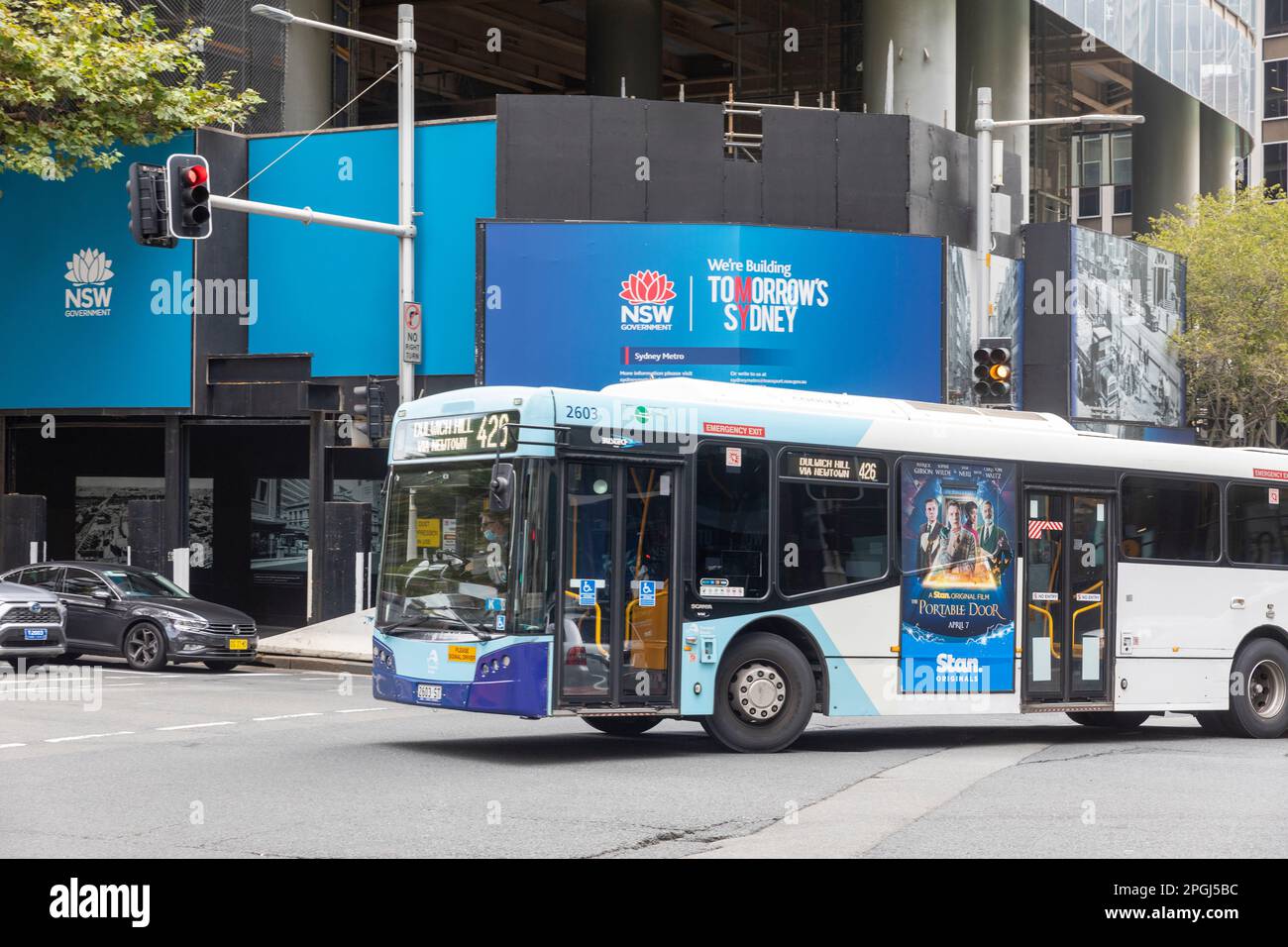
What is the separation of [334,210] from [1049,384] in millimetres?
14607

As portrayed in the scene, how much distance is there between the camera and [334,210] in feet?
97.5

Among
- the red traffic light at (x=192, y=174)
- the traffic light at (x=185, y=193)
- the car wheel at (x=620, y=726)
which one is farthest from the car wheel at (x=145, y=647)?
the car wheel at (x=620, y=726)

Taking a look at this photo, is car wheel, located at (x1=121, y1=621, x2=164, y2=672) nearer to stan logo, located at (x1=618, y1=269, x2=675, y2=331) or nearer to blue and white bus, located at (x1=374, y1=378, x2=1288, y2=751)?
stan logo, located at (x1=618, y1=269, x2=675, y2=331)

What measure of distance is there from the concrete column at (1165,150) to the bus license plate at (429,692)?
43995mm

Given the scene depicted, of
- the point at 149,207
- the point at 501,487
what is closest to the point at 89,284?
the point at 149,207

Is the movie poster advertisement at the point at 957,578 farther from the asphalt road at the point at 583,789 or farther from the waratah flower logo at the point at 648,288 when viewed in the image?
the waratah flower logo at the point at 648,288

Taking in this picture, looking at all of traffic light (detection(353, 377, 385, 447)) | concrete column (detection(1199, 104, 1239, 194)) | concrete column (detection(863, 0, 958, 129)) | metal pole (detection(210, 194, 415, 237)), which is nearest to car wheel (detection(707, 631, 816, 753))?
metal pole (detection(210, 194, 415, 237))

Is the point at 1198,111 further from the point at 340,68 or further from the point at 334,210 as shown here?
the point at 334,210

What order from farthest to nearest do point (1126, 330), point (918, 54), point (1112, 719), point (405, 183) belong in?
point (918, 54) < point (1126, 330) < point (405, 183) < point (1112, 719)

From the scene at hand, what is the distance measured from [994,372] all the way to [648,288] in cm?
768

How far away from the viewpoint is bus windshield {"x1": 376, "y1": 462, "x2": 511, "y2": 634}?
505 inches

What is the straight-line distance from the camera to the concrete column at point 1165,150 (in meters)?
52.2

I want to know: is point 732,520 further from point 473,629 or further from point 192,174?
point 192,174

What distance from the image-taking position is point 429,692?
1297 centimetres
